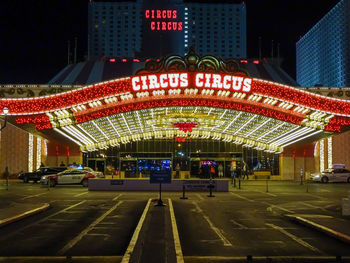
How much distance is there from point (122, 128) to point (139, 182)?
15088 mm

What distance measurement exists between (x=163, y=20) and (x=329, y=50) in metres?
79.4

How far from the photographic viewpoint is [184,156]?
52844 millimetres

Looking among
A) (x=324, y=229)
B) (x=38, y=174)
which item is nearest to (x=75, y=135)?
(x=38, y=174)

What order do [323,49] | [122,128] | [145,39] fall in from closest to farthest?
[122,128] → [145,39] → [323,49]

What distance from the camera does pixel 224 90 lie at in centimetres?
2850

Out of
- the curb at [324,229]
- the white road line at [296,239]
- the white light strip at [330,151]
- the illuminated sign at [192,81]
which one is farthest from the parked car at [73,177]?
the white light strip at [330,151]

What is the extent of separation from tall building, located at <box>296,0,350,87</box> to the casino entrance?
110m

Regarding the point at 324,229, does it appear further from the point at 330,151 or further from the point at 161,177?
the point at 330,151

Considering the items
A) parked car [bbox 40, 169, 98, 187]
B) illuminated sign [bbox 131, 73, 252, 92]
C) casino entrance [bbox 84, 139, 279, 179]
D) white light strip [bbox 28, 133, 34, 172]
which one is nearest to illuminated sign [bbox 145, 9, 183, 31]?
casino entrance [bbox 84, 139, 279, 179]

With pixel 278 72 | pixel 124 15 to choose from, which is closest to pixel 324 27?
pixel 124 15

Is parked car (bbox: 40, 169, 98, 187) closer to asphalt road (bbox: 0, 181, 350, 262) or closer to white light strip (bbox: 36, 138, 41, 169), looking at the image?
white light strip (bbox: 36, 138, 41, 169)

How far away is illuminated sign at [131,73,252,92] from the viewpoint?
2830 centimetres

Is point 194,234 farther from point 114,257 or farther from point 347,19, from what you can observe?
point 347,19

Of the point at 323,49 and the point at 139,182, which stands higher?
the point at 323,49
